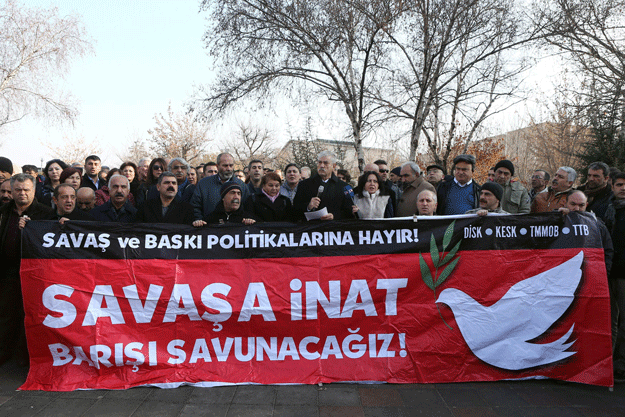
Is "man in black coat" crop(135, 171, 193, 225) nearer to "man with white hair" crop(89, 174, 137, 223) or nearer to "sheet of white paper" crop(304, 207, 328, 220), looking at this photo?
"man with white hair" crop(89, 174, 137, 223)

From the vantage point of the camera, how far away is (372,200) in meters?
5.17

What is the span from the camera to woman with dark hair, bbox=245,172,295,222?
16.3ft

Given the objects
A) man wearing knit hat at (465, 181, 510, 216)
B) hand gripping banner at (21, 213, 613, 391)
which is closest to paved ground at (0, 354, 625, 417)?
hand gripping banner at (21, 213, 613, 391)

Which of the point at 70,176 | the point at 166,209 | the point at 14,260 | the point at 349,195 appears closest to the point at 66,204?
the point at 14,260

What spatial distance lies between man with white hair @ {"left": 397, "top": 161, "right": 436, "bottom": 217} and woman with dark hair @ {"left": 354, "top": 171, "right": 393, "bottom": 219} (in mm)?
265

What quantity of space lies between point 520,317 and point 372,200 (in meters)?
2.02

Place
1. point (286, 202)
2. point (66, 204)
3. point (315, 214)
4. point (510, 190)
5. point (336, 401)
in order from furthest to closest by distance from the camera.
Answer: 1. point (510, 190)
2. point (286, 202)
3. point (66, 204)
4. point (315, 214)
5. point (336, 401)

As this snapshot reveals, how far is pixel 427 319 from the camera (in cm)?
395

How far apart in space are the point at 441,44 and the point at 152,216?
1107 centimetres

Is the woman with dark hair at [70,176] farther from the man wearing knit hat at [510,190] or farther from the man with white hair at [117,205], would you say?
the man wearing knit hat at [510,190]

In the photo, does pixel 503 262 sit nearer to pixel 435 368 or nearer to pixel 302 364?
pixel 435 368

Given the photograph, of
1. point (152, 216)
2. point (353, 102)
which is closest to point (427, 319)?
point (152, 216)

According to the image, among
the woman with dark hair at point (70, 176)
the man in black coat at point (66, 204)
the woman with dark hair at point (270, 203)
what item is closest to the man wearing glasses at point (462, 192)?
the woman with dark hair at point (270, 203)

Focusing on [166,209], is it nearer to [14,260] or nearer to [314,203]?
[14,260]
